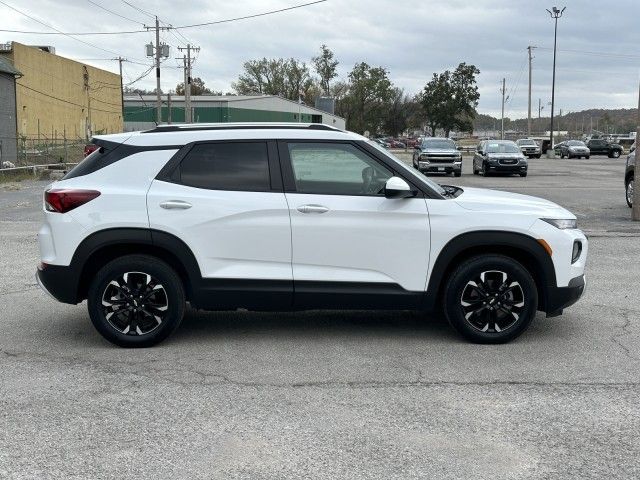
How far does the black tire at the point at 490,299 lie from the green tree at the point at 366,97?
108648 millimetres

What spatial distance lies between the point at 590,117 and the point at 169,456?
195446 millimetres

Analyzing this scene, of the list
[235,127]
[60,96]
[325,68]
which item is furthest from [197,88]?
[235,127]

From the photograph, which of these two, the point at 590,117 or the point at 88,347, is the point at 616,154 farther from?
the point at 590,117

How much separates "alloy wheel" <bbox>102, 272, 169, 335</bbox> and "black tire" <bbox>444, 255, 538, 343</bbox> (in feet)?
7.60

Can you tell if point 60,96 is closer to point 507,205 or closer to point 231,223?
point 231,223

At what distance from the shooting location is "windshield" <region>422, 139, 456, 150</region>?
32.2 m

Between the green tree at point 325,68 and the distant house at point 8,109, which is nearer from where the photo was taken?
the distant house at point 8,109

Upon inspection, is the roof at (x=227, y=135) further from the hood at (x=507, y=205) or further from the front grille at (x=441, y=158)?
the front grille at (x=441, y=158)

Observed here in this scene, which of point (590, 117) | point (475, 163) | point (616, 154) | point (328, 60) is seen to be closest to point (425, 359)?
point (475, 163)

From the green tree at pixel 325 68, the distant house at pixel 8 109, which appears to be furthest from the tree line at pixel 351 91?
the distant house at pixel 8 109

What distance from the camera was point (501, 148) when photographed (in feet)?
108

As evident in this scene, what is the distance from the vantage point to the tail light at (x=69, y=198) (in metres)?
5.68

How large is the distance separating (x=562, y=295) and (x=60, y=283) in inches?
160

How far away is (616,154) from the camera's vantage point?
59.4 metres
